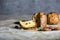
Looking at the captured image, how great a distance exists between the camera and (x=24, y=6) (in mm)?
1439

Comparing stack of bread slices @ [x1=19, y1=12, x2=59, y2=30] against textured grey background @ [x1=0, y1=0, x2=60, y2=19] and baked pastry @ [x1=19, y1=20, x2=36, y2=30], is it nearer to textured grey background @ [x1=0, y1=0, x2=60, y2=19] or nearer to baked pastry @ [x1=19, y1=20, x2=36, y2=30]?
baked pastry @ [x1=19, y1=20, x2=36, y2=30]

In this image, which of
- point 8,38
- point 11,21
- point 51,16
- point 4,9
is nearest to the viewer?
point 8,38

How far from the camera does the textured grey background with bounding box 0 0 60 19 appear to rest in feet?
4.65

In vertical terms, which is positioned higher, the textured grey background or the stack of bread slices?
the textured grey background

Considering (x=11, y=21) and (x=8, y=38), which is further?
(x=11, y=21)

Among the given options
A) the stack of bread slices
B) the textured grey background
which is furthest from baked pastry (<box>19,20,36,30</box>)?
the textured grey background

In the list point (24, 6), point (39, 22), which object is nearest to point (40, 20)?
point (39, 22)

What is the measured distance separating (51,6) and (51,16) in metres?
0.36

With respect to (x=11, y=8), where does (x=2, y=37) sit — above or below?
below

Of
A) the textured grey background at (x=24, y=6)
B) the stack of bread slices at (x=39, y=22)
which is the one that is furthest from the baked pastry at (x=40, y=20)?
the textured grey background at (x=24, y=6)

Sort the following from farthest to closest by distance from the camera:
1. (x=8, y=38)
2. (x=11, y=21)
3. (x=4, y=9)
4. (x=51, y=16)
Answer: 1. (x=4, y=9)
2. (x=11, y=21)
3. (x=51, y=16)
4. (x=8, y=38)

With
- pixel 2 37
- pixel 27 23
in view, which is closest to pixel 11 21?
pixel 27 23

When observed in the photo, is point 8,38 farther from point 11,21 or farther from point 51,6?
point 51,6

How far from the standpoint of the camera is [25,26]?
965 mm
